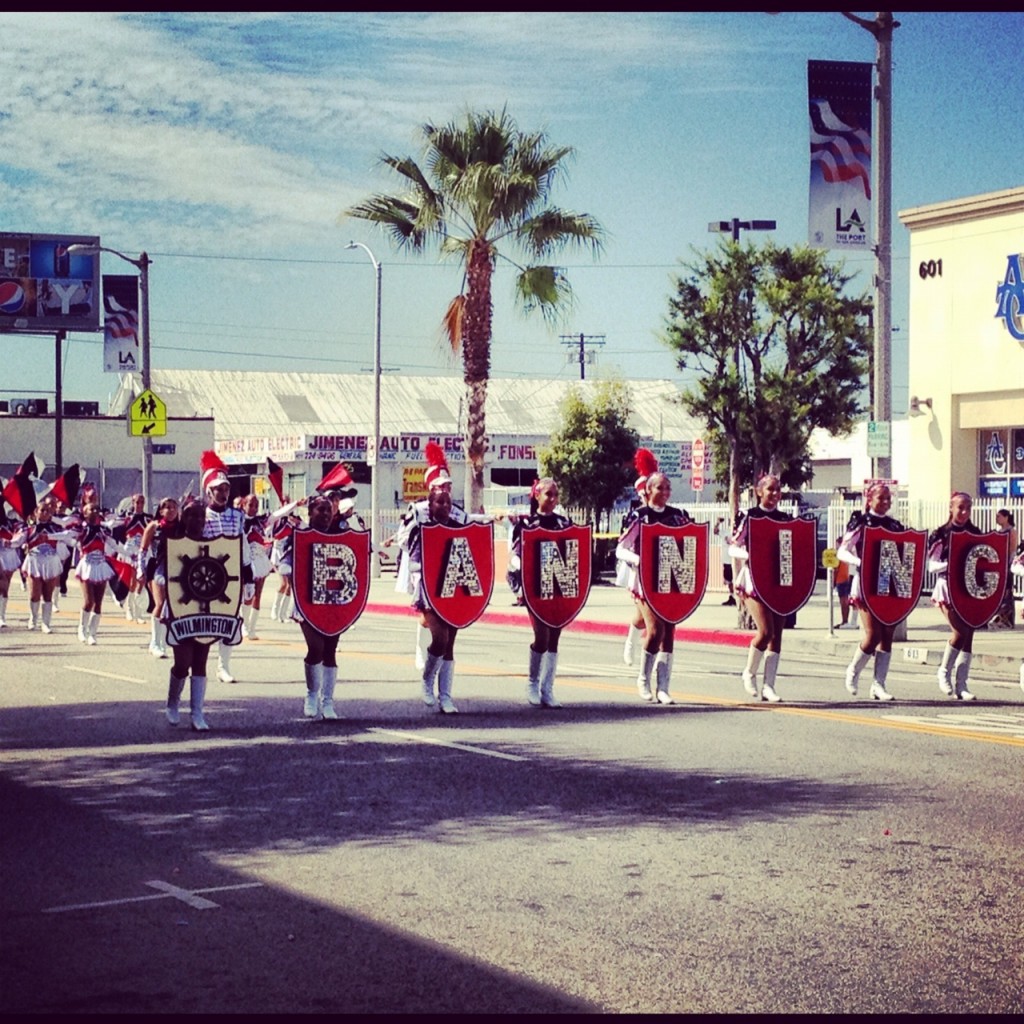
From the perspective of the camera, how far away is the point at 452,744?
11516 millimetres

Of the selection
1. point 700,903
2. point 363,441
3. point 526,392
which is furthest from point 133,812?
point 526,392

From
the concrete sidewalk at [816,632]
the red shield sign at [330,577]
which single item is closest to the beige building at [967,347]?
the concrete sidewalk at [816,632]

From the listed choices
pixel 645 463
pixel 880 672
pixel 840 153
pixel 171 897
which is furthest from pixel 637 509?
pixel 840 153

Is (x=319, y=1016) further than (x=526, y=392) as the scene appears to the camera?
No

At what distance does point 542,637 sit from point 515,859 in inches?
239

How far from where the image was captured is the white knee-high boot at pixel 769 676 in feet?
45.8

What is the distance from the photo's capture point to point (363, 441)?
62.9m

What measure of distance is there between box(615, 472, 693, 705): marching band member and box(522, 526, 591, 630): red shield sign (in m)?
0.41

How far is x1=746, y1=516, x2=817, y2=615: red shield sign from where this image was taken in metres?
14.0

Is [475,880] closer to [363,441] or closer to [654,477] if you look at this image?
[654,477]

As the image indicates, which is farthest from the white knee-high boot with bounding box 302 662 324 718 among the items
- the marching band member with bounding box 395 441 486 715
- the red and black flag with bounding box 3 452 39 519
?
the red and black flag with bounding box 3 452 39 519

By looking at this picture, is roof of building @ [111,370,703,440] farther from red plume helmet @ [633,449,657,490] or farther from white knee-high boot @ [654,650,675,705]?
white knee-high boot @ [654,650,675,705]

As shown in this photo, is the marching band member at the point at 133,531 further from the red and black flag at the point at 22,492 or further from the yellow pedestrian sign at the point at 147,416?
the yellow pedestrian sign at the point at 147,416

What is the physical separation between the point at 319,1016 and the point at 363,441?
2278 inches
